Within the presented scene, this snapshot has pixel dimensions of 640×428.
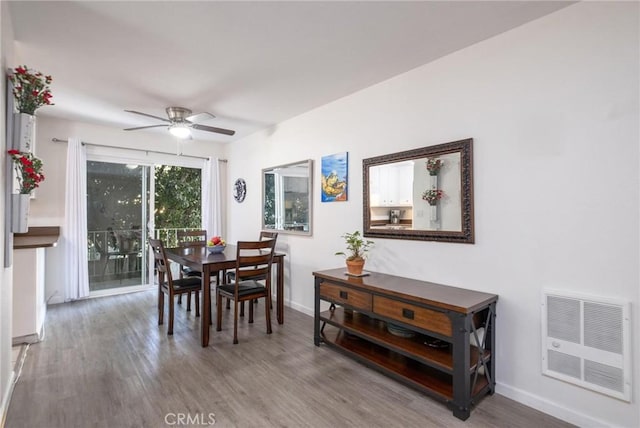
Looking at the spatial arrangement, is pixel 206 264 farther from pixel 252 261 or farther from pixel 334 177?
pixel 334 177

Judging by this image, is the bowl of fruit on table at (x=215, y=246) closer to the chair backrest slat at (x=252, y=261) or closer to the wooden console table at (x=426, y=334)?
the chair backrest slat at (x=252, y=261)

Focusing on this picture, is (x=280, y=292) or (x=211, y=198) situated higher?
(x=211, y=198)

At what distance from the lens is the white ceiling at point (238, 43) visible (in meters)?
1.94

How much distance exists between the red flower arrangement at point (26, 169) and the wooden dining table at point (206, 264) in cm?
135

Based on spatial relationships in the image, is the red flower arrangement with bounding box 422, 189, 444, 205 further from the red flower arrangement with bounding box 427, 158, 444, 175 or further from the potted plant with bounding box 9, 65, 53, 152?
the potted plant with bounding box 9, 65, 53, 152

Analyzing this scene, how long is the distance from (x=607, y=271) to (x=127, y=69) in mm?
3790

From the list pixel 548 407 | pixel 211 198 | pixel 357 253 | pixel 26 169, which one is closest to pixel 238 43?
pixel 26 169

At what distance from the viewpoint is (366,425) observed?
6.07 feet

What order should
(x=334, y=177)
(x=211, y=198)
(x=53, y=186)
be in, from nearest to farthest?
(x=334, y=177) → (x=53, y=186) → (x=211, y=198)

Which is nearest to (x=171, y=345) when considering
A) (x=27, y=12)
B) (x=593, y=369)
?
(x=27, y=12)

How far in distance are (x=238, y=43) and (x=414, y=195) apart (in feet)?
6.01

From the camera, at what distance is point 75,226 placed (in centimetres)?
424

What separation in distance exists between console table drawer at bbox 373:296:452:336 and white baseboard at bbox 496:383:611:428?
0.68 m

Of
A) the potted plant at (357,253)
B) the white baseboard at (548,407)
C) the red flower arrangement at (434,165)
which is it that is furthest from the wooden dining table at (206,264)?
the white baseboard at (548,407)
